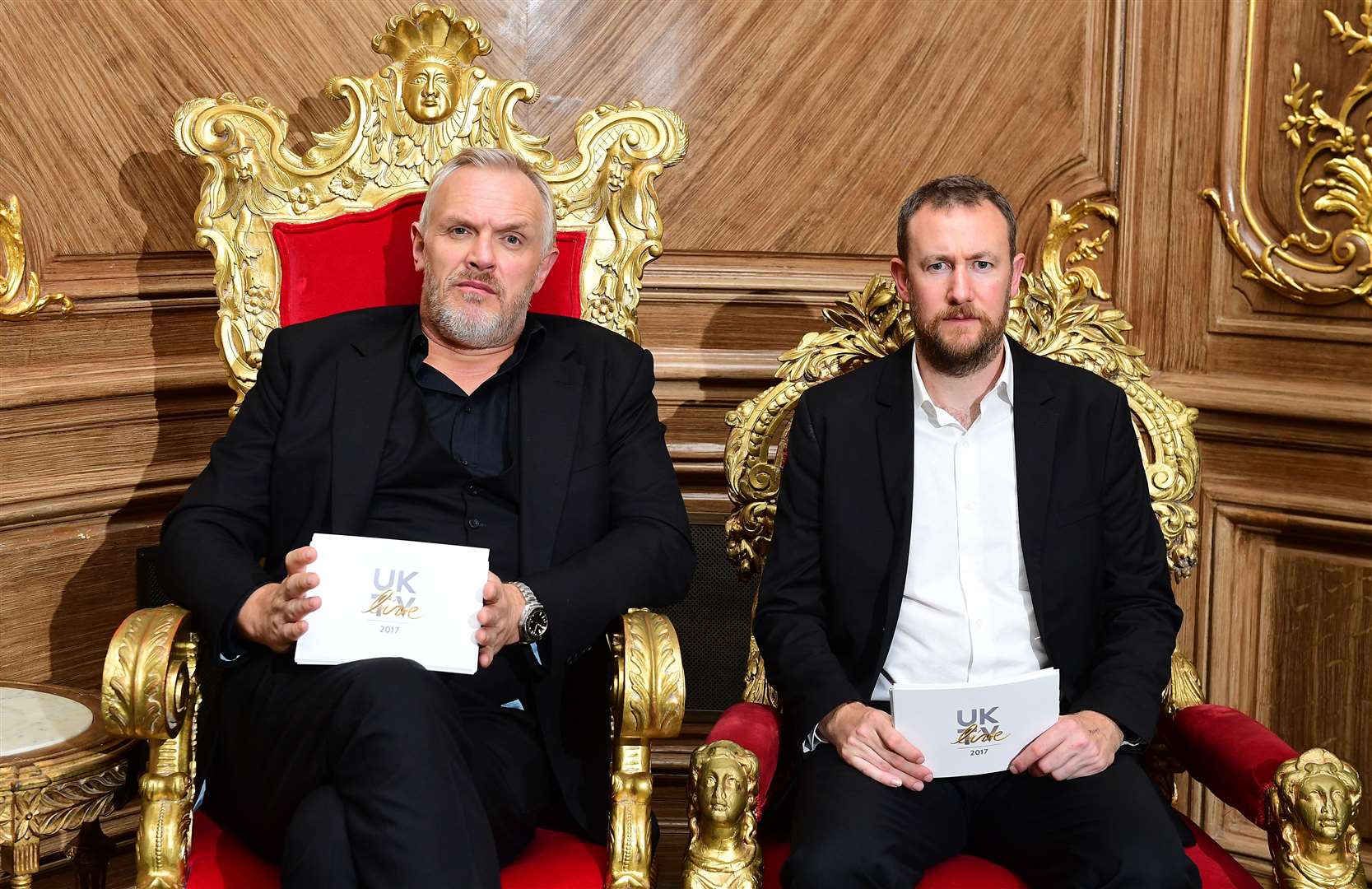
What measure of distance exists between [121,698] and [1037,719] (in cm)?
144

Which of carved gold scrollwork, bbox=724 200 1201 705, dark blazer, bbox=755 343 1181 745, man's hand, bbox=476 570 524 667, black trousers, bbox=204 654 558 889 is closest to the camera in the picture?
black trousers, bbox=204 654 558 889

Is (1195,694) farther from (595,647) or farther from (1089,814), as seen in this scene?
(595,647)

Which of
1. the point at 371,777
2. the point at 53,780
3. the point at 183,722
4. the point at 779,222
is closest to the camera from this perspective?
the point at 371,777

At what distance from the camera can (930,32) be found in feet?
12.1

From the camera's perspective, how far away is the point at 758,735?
2.48 meters

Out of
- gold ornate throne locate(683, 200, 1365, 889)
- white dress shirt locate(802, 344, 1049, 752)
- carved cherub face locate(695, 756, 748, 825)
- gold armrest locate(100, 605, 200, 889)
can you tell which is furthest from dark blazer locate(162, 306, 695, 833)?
white dress shirt locate(802, 344, 1049, 752)

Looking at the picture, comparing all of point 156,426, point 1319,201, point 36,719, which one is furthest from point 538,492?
point 1319,201

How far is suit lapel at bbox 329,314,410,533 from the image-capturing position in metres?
2.65

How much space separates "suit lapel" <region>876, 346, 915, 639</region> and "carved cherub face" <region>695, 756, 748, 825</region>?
460 millimetres

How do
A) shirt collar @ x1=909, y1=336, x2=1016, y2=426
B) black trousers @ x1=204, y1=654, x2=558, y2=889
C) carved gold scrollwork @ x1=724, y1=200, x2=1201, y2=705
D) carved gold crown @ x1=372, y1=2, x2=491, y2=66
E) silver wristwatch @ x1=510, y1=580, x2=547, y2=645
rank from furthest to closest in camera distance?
carved gold crown @ x1=372, y1=2, x2=491, y2=66 < carved gold scrollwork @ x1=724, y1=200, x2=1201, y2=705 < shirt collar @ x1=909, y1=336, x2=1016, y2=426 < silver wristwatch @ x1=510, y1=580, x2=547, y2=645 < black trousers @ x1=204, y1=654, x2=558, y2=889

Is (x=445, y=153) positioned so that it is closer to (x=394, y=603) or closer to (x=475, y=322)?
(x=475, y=322)

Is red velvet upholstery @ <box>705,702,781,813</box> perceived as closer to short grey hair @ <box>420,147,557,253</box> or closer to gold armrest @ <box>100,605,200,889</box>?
gold armrest @ <box>100,605,200,889</box>

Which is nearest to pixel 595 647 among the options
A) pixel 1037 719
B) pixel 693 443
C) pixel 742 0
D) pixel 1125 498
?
pixel 1037 719

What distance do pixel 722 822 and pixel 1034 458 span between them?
0.89m
